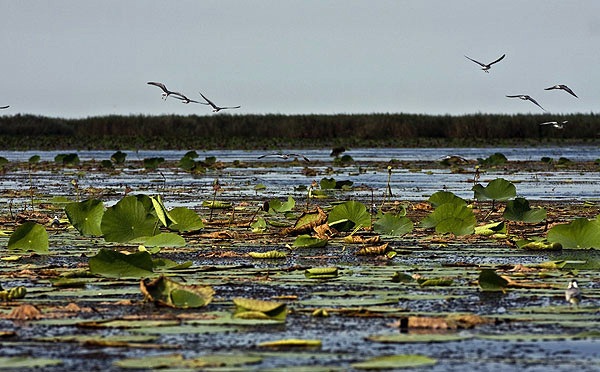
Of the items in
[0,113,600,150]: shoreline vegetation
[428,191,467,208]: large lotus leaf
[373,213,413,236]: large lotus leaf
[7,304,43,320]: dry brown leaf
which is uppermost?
[0,113,600,150]: shoreline vegetation

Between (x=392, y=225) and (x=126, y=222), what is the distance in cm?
224

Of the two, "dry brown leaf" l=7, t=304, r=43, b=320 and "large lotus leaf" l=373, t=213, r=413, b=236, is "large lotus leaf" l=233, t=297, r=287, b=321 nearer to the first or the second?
"dry brown leaf" l=7, t=304, r=43, b=320

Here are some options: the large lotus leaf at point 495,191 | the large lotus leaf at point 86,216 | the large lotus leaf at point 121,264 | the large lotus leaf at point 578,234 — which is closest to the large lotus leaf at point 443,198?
the large lotus leaf at point 495,191

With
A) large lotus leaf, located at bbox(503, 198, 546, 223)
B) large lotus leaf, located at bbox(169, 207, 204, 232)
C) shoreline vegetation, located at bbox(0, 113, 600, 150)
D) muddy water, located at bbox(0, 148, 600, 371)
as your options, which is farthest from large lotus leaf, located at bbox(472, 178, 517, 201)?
shoreline vegetation, located at bbox(0, 113, 600, 150)

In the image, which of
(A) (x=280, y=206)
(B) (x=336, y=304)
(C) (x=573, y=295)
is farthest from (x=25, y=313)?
(A) (x=280, y=206)

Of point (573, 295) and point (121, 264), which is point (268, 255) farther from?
point (573, 295)

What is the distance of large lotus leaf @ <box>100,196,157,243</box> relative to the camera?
8.95 metres

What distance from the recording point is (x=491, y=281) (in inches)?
258

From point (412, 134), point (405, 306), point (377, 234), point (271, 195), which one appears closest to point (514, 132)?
point (412, 134)

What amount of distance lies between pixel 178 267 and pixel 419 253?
2.01 meters

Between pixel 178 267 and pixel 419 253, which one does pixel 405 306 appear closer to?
pixel 178 267

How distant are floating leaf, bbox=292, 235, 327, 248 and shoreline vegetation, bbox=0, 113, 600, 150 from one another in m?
39.4

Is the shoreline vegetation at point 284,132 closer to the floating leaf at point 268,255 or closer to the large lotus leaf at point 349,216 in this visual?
the large lotus leaf at point 349,216

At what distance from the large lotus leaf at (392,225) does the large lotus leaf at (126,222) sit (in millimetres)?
1901
